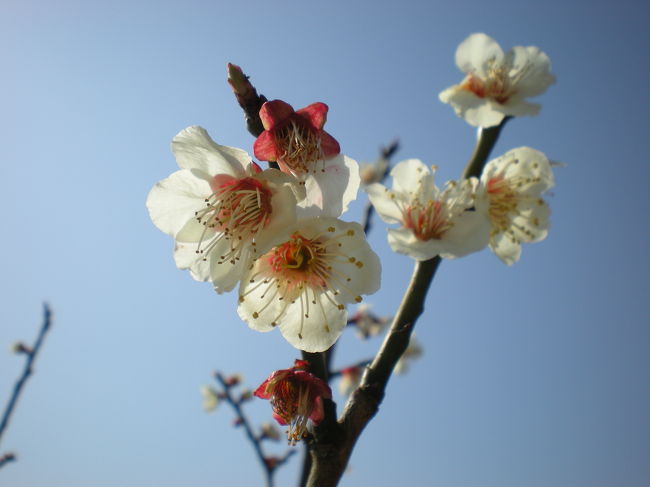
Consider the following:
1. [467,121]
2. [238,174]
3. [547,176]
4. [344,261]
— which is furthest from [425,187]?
[238,174]

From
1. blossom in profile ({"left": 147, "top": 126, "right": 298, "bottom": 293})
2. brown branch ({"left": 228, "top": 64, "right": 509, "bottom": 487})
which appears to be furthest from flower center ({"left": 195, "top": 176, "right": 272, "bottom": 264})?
brown branch ({"left": 228, "top": 64, "right": 509, "bottom": 487})

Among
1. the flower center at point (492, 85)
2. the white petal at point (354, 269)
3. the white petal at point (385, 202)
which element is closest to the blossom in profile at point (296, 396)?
the white petal at point (354, 269)

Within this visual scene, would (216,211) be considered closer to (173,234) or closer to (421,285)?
(173,234)

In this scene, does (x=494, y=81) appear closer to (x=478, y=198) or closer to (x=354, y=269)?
(x=478, y=198)

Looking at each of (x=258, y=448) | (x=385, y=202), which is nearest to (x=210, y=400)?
(x=258, y=448)

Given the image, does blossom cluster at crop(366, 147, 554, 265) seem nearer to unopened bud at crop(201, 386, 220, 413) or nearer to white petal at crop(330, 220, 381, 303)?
white petal at crop(330, 220, 381, 303)

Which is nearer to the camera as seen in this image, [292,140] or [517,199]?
[292,140]
